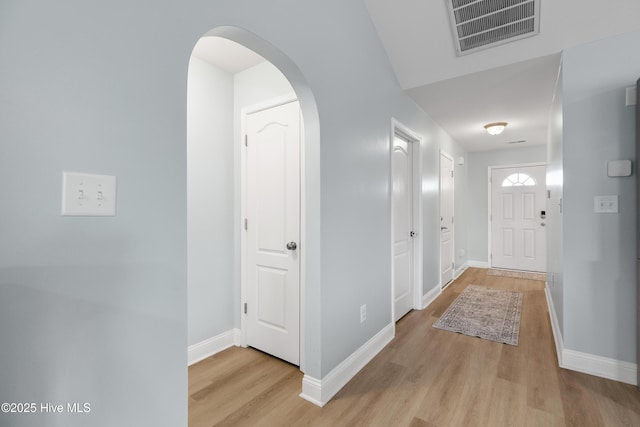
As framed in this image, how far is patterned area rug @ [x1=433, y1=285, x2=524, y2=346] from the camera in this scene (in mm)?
2830

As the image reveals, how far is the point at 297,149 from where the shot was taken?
2217mm

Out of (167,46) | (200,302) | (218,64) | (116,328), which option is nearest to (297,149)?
(218,64)

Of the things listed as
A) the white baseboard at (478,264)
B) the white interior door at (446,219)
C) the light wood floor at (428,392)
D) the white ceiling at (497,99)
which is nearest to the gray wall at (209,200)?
the light wood floor at (428,392)

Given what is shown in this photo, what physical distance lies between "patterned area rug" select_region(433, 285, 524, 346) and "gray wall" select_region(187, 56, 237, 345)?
2128 mm

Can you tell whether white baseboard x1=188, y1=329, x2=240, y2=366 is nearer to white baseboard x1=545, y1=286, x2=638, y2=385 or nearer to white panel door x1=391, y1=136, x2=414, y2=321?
white panel door x1=391, y1=136, x2=414, y2=321

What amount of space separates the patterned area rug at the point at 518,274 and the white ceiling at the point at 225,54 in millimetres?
5058

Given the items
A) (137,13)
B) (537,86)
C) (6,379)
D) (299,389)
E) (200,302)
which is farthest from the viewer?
(537,86)

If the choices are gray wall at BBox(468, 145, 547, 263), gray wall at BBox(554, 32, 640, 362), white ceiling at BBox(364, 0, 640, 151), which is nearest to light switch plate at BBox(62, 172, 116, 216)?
white ceiling at BBox(364, 0, 640, 151)

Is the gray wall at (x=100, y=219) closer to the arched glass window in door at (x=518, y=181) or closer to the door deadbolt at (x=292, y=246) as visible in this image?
the door deadbolt at (x=292, y=246)

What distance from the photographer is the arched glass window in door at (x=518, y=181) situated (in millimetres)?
5383

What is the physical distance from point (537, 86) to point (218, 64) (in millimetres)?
2923

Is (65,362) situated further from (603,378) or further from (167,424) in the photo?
(603,378)

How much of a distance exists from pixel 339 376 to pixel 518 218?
199 inches

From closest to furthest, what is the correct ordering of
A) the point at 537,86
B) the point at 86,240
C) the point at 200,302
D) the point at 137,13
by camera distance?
the point at 86,240
the point at 137,13
the point at 200,302
the point at 537,86
